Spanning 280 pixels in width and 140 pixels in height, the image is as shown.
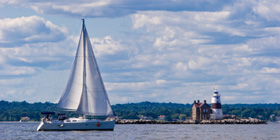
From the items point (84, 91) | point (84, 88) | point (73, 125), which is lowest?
point (73, 125)

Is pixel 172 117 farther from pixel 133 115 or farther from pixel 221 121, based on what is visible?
pixel 221 121

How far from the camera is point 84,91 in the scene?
68812 mm

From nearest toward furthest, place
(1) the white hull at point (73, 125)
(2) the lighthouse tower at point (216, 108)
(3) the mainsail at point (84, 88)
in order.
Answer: (3) the mainsail at point (84, 88)
(1) the white hull at point (73, 125)
(2) the lighthouse tower at point (216, 108)

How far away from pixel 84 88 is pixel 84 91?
37cm

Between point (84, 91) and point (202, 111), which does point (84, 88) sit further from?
point (202, 111)

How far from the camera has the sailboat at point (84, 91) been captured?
68.6 meters

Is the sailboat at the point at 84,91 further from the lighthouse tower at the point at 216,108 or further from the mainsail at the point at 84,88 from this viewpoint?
the lighthouse tower at the point at 216,108

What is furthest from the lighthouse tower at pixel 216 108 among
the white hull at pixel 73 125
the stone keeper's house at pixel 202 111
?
the white hull at pixel 73 125

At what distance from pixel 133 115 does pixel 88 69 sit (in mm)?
119932

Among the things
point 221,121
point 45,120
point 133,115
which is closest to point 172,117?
point 133,115

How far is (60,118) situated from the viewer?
70.8 metres

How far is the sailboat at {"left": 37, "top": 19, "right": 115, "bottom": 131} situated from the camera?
225 ft

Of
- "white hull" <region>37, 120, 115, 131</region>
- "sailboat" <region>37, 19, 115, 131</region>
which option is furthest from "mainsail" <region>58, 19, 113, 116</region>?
"white hull" <region>37, 120, 115, 131</region>

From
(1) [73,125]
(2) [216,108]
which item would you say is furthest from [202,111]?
(1) [73,125]
